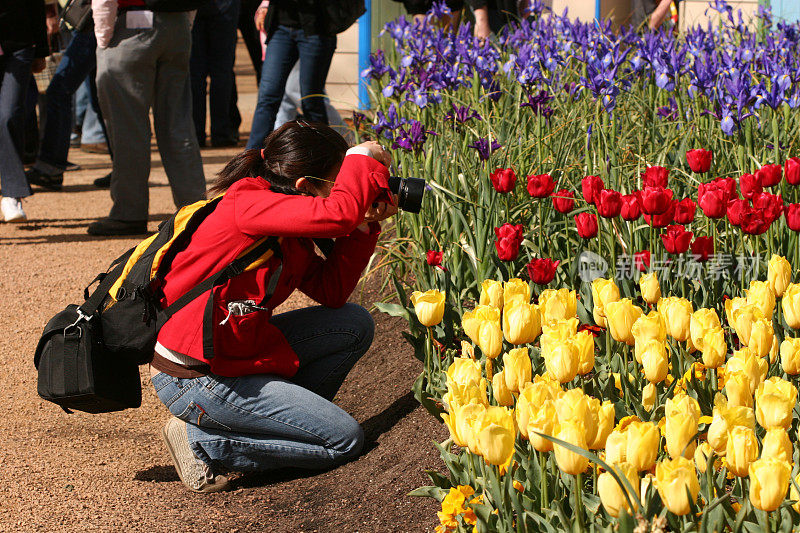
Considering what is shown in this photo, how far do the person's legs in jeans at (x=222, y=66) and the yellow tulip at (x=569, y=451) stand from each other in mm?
6349

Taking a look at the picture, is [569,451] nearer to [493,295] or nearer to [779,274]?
[493,295]

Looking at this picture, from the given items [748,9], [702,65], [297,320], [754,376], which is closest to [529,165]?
[702,65]

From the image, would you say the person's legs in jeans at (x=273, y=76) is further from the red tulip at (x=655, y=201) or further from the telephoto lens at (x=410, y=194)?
the red tulip at (x=655, y=201)

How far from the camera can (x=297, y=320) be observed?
2676 millimetres

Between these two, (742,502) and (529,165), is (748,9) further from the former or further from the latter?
(742,502)

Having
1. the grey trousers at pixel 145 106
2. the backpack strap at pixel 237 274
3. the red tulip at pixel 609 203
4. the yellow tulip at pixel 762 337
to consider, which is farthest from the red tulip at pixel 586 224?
the grey trousers at pixel 145 106

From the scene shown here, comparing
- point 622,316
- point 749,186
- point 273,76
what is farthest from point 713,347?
point 273,76

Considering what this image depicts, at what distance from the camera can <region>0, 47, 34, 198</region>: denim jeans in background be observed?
187 inches

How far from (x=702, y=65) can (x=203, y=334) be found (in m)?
2.15

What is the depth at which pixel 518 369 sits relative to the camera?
1562 millimetres

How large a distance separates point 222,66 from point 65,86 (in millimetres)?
1629

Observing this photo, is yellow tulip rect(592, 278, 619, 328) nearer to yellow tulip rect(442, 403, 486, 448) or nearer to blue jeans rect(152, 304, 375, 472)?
yellow tulip rect(442, 403, 486, 448)

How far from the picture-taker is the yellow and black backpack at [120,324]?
2262mm

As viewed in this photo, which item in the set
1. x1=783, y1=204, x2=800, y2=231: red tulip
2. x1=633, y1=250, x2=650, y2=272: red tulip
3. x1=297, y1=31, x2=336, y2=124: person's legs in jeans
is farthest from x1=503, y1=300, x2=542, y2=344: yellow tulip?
x1=297, y1=31, x2=336, y2=124: person's legs in jeans
